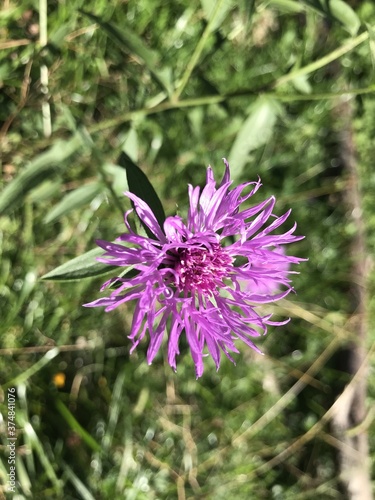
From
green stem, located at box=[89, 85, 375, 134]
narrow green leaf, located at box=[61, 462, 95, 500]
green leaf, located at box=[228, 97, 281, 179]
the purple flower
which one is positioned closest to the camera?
the purple flower

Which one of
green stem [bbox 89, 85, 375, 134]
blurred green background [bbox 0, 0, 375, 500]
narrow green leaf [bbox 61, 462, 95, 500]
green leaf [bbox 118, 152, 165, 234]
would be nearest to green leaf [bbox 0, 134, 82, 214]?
blurred green background [bbox 0, 0, 375, 500]

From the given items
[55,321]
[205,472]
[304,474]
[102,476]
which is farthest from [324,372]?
[55,321]

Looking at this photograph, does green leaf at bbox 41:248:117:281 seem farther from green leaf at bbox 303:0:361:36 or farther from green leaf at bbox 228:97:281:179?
green leaf at bbox 303:0:361:36

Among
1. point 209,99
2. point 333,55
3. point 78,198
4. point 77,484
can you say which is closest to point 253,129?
point 209,99

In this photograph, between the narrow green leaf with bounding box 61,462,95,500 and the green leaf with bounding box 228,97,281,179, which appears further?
the narrow green leaf with bounding box 61,462,95,500

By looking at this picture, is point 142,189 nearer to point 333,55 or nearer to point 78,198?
point 78,198

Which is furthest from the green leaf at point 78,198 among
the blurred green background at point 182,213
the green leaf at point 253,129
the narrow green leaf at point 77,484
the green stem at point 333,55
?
the narrow green leaf at point 77,484
